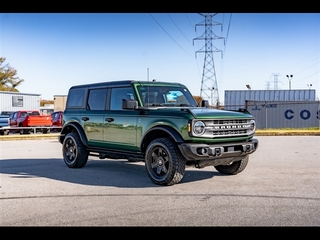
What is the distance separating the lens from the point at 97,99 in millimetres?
9086

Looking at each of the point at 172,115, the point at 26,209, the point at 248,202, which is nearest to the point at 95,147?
the point at 172,115

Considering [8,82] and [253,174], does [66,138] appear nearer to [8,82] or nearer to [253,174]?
[253,174]

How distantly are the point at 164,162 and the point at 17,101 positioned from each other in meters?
31.6

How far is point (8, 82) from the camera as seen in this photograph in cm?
6519

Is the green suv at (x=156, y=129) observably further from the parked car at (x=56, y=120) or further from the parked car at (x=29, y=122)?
the parked car at (x=56, y=120)

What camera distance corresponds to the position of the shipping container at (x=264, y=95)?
38353 mm

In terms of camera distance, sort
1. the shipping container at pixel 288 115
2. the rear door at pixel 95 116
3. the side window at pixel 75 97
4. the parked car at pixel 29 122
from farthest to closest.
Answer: the shipping container at pixel 288 115, the parked car at pixel 29 122, the side window at pixel 75 97, the rear door at pixel 95 116

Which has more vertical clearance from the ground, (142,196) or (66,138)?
(66,138)

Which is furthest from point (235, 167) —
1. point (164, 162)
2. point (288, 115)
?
point (288, 115)

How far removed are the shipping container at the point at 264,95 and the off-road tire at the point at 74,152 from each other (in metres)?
30.2

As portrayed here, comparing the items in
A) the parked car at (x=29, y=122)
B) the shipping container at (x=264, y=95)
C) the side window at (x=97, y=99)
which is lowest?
the parked car at (x=29, y=122)

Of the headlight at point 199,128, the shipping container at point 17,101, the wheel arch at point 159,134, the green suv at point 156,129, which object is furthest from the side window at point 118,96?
the shipping container at point 17,101

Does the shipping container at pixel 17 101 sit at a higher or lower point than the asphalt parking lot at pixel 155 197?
higher
